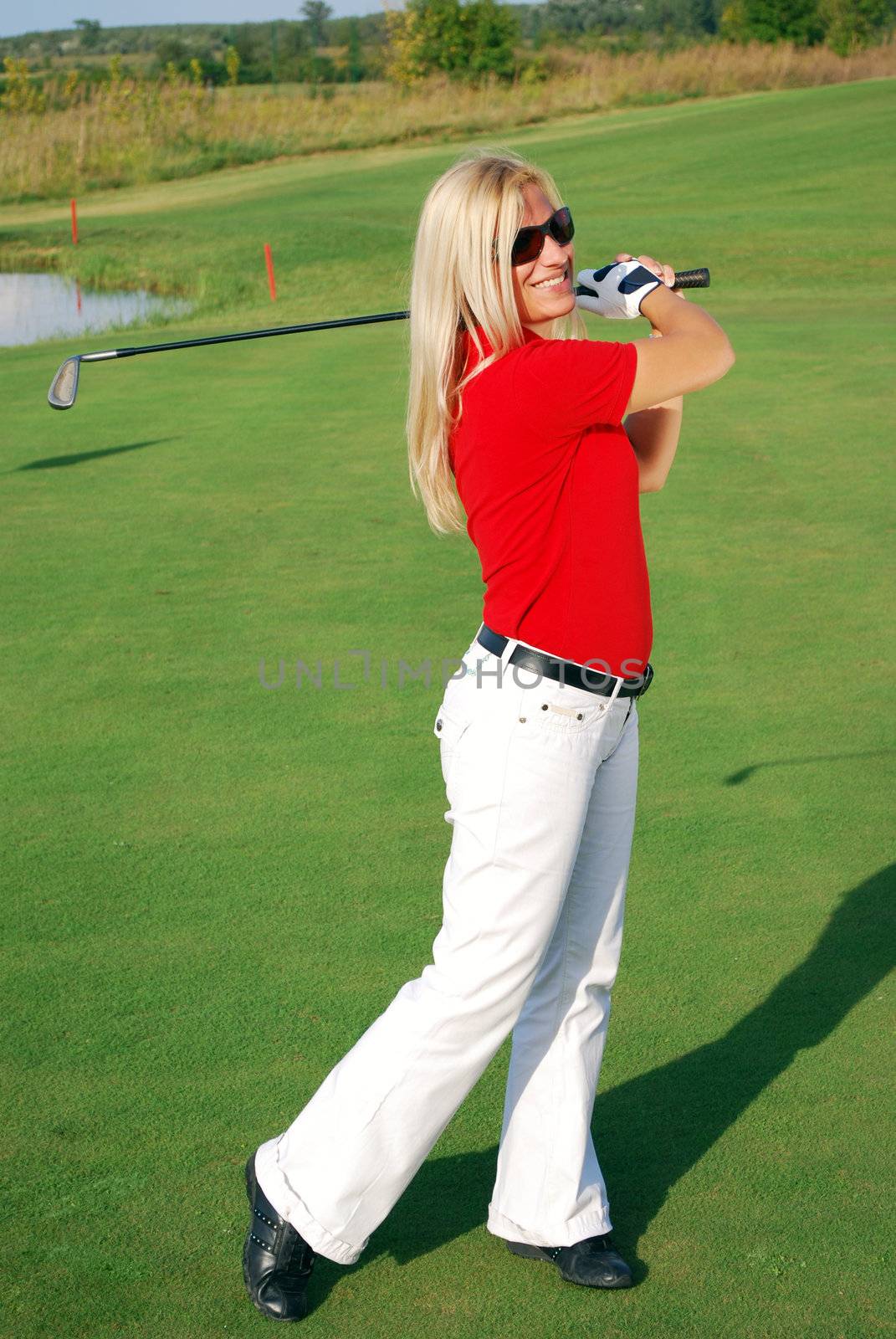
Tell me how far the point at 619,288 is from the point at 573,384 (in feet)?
1.22

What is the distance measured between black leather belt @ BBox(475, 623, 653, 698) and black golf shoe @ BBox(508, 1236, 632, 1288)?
38.5 inches

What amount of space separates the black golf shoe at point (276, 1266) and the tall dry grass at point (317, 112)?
31452 millimetres

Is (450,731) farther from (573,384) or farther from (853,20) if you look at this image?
(853,20)

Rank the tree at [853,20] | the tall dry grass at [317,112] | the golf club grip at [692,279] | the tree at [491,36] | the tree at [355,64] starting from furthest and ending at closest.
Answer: the tree at [355,64], the tree at [853,20], the tree at [491,36], the tall dry grass at [317,112], the golf club grip at [692,279]

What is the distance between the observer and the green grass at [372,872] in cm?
258

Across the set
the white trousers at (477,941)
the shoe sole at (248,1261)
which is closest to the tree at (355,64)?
the white trousers at (477,941)

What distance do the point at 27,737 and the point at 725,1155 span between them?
3.08 meters

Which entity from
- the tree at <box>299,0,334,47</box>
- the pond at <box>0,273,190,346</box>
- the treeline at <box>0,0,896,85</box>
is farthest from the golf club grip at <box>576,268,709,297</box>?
the tree at <box>299,0,334,47</box>

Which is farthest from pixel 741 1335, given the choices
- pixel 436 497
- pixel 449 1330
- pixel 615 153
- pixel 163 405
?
pixel 615 153

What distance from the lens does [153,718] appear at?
17.1 ft

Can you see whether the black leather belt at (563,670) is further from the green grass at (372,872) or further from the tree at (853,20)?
the tree at (853,20)

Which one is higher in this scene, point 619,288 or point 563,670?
point 619,288

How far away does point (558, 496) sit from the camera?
2.34 m

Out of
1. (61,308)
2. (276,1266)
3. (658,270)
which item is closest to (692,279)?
(658,270)
